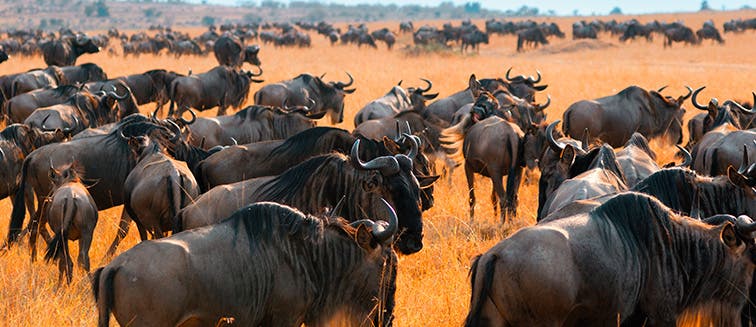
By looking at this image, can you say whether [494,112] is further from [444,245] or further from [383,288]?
[383,288]

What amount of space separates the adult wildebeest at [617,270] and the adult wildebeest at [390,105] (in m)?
7.36

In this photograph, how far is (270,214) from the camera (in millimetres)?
4320

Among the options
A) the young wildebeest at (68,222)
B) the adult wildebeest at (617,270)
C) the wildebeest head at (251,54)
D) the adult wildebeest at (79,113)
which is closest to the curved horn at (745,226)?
the adult wildebeest at (617,270)

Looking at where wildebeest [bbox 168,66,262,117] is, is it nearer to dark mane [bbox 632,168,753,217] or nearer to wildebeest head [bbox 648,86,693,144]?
wildebeest head [bbox 648,86,693,144]

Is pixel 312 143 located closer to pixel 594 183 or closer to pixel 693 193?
pixel 594 183

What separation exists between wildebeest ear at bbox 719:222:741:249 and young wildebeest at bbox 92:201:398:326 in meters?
1.45

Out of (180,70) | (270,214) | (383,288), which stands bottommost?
(180,70)

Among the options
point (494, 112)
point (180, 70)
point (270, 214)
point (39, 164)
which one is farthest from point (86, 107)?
point (180, 70)

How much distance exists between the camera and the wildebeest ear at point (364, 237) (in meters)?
4.22

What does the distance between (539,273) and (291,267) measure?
1141mm

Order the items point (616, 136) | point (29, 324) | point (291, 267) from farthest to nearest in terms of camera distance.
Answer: point (616, 136)
point (29, 324)
point (291, 267)

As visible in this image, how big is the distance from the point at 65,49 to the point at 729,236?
21798 mm

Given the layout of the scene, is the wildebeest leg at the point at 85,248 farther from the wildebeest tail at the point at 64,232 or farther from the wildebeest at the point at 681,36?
the wildebeest at the point at 681,36

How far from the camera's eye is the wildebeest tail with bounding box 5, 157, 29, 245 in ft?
23.7
